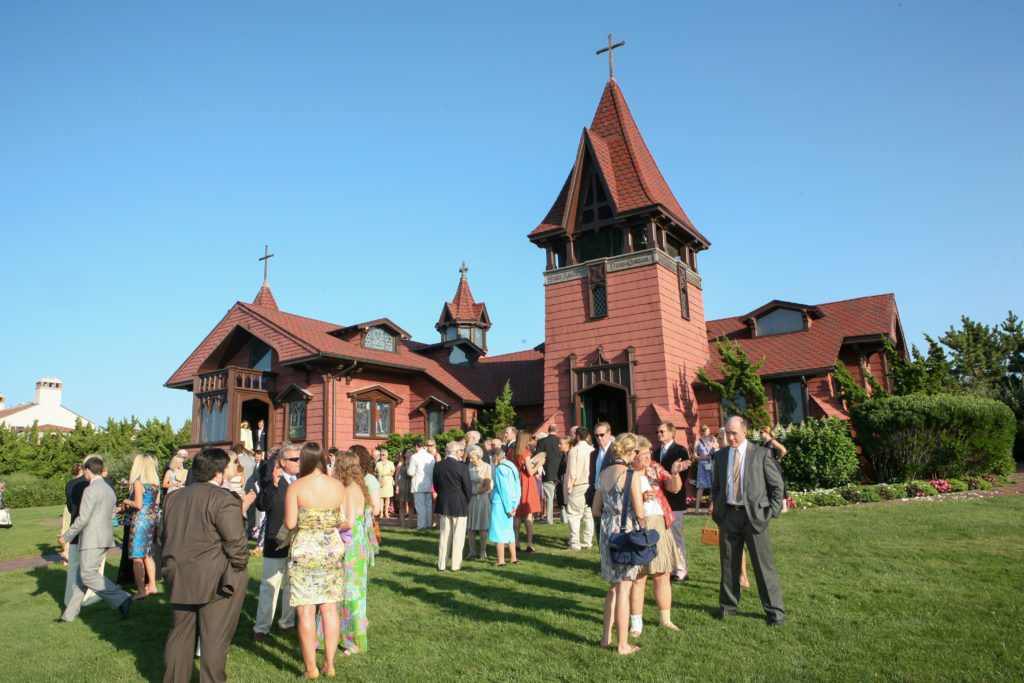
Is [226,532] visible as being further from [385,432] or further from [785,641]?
[385,432]

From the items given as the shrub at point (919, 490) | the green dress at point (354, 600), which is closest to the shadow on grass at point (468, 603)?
the green dress at point (354, 600)

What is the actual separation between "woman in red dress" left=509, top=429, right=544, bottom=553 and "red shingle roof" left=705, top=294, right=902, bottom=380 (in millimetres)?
13443

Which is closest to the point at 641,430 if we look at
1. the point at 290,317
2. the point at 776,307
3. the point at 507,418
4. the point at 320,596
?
the point at 507,418

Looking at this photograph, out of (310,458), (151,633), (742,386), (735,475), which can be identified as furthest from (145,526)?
(742,386)

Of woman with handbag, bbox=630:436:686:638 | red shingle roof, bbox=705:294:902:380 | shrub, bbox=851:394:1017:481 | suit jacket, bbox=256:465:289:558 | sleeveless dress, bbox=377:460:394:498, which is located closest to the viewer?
woman with handbag, bbox=630:436:686:638

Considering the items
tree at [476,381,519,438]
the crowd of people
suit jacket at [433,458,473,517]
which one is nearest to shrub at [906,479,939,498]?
the crowd of people

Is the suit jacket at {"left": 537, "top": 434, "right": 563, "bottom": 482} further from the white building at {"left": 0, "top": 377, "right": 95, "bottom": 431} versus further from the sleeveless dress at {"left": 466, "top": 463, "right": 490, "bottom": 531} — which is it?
the white building at {"left": 0, "top": 377, "right": 95, "bottom": 431}

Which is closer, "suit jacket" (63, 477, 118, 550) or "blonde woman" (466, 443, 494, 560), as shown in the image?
"suit jacket" (63, 477, 118, 550)

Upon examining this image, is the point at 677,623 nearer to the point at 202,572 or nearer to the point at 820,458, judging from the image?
the point at 202,572

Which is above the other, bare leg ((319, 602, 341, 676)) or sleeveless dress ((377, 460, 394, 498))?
sleeveless dress ((377, 460, 394, 498))

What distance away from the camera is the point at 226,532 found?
18.8 ft

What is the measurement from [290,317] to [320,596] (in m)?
24.2

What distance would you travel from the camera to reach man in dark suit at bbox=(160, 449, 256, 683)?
18.4 feet

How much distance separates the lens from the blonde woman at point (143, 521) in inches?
383
